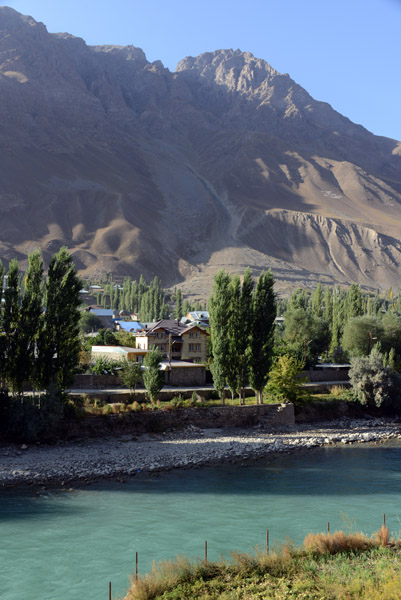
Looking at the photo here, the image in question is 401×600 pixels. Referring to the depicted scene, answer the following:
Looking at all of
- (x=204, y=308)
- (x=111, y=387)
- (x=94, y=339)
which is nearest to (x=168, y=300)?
(x=204, y=308)

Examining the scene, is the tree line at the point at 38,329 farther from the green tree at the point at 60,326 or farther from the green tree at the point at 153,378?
the green tree at the point at 153,378

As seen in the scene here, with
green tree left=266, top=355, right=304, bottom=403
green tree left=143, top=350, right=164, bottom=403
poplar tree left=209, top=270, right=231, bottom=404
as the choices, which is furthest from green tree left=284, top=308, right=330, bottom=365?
green tree left=143, top=350, right=164, bottom=403

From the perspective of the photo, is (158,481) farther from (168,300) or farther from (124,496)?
(168,300)

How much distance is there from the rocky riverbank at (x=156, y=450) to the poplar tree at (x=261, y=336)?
170 inches

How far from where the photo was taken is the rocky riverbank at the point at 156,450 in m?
30.5

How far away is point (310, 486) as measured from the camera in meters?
29.5

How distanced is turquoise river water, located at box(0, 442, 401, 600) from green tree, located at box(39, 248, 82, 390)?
10843 mm

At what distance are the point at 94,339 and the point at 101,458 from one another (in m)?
32.1

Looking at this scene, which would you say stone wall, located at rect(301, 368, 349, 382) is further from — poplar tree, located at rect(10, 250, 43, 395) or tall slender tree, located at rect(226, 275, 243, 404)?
poplar tree, located at rect(10, 250, 43, 395)

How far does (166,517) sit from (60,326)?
18.4 metres

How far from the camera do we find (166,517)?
24.2 metres

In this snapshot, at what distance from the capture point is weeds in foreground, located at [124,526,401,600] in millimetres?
13664

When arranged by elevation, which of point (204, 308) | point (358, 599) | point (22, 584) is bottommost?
point (22, 584)

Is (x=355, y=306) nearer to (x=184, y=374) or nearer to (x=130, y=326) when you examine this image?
(x=184, y=374)
